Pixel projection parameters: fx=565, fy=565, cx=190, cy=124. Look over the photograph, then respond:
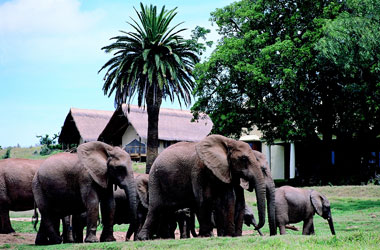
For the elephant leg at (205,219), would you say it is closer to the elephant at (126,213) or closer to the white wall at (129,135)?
the elephant at (126,213)

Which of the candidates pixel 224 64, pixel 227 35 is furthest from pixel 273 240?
pixel 227 35

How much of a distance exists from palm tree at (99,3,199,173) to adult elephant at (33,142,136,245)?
22.1 meters

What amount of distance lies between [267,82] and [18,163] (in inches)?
871

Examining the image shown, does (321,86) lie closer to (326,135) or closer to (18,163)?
(326,135)

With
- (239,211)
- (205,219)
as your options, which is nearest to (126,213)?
(239,211)

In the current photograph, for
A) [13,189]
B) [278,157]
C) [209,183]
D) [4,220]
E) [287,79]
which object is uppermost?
[287,79]

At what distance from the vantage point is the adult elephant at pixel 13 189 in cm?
1617

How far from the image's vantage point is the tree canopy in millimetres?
35000

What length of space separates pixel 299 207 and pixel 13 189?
27.0 ft

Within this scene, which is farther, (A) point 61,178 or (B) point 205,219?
(A) point 61,178

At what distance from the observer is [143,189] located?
50.6 feet

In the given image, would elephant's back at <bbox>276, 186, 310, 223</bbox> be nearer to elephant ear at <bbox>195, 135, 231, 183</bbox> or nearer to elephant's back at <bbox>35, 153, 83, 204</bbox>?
elephant ear at <bbox>195, 135, 231, 183</bbox>

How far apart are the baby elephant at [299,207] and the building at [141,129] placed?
35.3m

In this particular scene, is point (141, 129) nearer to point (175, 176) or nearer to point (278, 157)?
point (278, 157)
